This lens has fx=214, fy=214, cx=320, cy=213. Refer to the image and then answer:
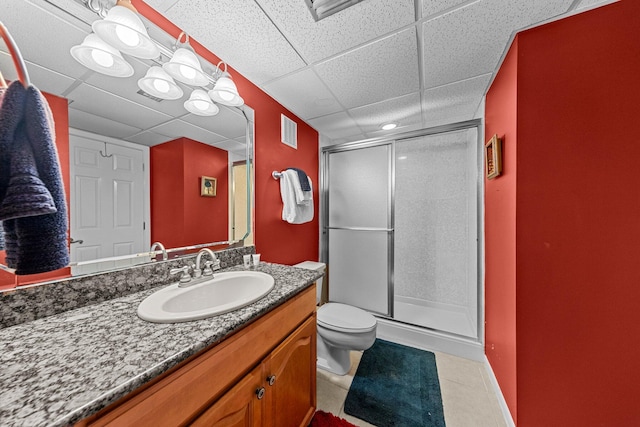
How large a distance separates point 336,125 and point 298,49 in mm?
1121

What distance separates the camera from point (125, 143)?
0.95m

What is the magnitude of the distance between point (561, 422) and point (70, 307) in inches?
84.7

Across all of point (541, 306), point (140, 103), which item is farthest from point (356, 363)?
point (140, 103)

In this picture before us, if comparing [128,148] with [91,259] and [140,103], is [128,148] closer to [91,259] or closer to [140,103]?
[140,103]

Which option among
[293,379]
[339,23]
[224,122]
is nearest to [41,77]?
[224,122]

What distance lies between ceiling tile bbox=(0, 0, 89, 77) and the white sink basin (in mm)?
904

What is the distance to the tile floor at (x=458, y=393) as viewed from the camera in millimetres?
1231

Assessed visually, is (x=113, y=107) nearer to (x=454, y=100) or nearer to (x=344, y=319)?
(x=344, y=319)

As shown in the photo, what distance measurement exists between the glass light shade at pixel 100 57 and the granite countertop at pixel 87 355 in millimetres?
936

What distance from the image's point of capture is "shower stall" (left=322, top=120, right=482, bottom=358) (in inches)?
88.4

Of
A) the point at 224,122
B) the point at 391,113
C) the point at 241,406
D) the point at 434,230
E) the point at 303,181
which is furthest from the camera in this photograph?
the point at 434,230

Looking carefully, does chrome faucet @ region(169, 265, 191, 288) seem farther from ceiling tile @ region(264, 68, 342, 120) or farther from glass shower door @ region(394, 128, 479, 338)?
glass shower door @ region(394, 128, 479, 338)

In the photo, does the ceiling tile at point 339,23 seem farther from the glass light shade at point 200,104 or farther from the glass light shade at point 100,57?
the glass light shade at point 100,57

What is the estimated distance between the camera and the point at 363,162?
2.39 m
